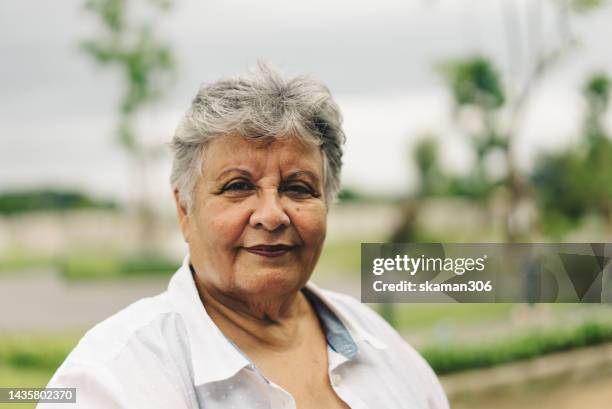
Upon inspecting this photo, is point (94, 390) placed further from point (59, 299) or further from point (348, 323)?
point (59, 299)

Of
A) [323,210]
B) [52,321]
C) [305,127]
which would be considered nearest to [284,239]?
[323,210]

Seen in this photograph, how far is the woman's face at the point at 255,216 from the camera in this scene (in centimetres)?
126

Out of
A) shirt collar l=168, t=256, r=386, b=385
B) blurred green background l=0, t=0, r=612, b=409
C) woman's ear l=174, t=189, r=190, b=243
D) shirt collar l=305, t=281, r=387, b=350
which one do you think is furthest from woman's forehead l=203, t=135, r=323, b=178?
blurred green background l=0, t=0, r=612, b=409

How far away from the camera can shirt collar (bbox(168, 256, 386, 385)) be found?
117 centimetres

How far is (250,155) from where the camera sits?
4.11ft

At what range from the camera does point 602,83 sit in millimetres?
4387

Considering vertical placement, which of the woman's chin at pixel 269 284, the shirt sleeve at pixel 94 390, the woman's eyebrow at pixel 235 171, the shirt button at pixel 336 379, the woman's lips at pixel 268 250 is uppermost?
the woman's eyebrow at pixel 235 171

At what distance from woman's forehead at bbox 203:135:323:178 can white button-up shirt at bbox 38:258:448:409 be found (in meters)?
0.24

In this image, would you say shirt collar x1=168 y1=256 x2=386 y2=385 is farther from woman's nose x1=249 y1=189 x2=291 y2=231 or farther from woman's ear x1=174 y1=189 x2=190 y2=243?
woman's nose x1=249 y1=189 x2=291 y2=231

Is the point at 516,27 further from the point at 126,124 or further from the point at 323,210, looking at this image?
the point at 323,210

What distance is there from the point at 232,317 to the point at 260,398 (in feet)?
0.65

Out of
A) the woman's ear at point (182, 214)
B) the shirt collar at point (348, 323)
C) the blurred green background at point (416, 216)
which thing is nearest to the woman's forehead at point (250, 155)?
the woman's ear at point (182, 214)

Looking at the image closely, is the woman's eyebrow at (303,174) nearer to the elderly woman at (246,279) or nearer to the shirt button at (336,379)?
the elderly woman at (246,279)

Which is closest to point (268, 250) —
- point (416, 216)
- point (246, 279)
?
point (246, 279)
